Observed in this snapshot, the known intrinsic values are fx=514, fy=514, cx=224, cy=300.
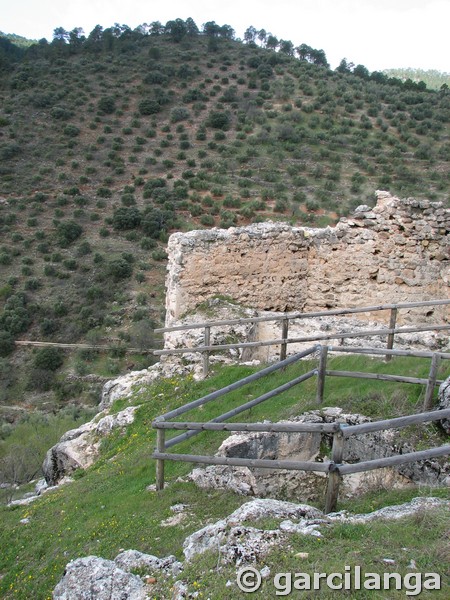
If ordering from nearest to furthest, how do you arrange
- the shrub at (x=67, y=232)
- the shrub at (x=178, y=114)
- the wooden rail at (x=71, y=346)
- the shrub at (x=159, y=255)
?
the wooden rail at (x=71, y=346) → the shrub at (x=159, y=255) → the shrub at (x=67, y=232) → the shrub at (x=178, y=114)

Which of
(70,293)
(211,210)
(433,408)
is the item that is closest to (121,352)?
(70,293)

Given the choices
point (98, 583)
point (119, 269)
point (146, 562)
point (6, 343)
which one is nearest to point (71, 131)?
point (119, 269)

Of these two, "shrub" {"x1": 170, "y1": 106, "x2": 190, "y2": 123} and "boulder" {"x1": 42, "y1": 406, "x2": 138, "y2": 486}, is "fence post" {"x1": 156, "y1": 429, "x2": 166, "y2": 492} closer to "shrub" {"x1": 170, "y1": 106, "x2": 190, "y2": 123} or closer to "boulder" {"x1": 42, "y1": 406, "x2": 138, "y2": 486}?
"boulder" {"x1": 42, "y1": 406, "x2": 138, "y2": 486}

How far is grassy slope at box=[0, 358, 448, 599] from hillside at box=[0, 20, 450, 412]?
1588cm

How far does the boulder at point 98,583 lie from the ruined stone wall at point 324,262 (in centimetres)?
725

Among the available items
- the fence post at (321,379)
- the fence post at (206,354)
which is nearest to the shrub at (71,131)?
the fence post at (206,354)

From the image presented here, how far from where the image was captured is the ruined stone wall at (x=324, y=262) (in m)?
11.3

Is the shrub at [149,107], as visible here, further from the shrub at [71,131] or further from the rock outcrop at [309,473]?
the rock outcrop at [309,473]

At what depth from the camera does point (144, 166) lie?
37781 millimetres

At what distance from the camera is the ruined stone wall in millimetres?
11266

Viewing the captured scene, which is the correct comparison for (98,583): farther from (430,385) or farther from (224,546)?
(430,385)

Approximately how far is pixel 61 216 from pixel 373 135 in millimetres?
22059

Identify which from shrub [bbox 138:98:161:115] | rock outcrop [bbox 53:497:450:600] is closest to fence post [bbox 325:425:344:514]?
rock outcrop [bbox 53:497:450:600]

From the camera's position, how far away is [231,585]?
3572 millimetres
